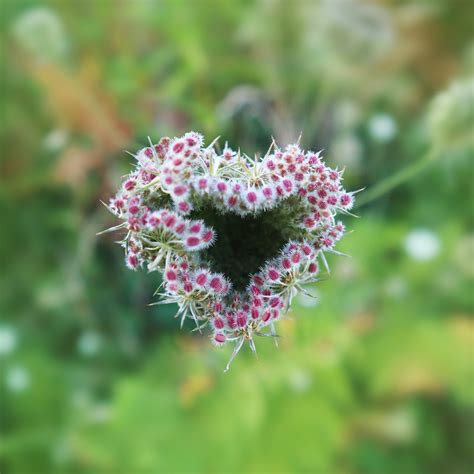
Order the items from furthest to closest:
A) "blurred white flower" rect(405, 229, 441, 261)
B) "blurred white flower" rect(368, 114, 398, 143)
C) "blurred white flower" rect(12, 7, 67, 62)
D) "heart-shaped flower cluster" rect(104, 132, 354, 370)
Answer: "blurred white flower" rect(368, 114, 398, 143), "blurred white flower" rect(405, 229, 441, 261), "blurred white flower" rect(12, 7, 67, 62), "heart-shaped flower cluster" rect(104, 132, 354, 370)

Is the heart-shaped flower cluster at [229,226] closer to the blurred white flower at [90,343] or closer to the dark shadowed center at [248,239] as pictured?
the dark shadowed center at [248,239]

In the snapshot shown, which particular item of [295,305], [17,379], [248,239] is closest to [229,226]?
[248,239]

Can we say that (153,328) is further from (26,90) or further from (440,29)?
(440,29)

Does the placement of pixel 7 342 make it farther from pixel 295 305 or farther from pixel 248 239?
pixel 248 239

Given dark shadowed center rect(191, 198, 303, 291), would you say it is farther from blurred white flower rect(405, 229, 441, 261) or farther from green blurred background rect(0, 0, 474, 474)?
blurred white flower rect(405, 229, 441, 261)

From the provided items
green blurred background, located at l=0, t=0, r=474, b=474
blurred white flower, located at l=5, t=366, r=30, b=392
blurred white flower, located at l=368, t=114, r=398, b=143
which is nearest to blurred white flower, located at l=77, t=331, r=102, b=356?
green blurred background, located at l=0, t=0, r=474, b=474

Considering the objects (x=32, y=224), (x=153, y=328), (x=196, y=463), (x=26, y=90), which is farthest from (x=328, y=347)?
(x=26, y=90)
